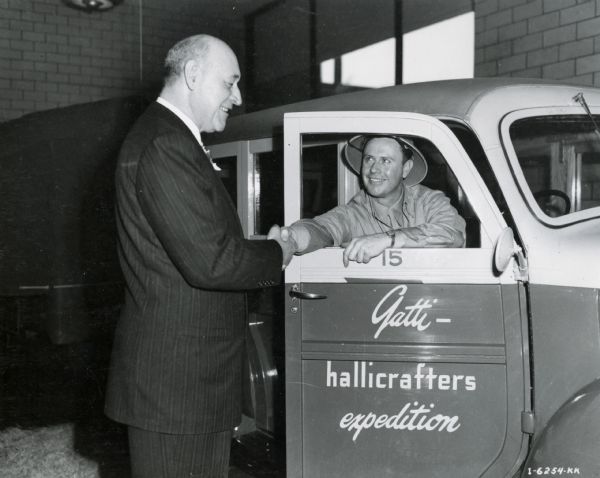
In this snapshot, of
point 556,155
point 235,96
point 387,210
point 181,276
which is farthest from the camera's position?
point 556,155

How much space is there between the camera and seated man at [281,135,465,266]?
2537 mm

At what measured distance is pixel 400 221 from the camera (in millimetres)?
2916

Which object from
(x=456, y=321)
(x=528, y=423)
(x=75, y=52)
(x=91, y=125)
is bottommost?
(x=528, y=423)

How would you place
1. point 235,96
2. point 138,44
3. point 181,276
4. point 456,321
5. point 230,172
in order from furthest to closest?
1. point 138,44
2. point 230,172
3. point 456,321
4. point 235,96
5. point 181,276

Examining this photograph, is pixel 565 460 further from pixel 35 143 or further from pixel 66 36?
pixel 66 36

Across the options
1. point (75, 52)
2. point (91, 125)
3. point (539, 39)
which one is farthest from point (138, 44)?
point (539, 39)

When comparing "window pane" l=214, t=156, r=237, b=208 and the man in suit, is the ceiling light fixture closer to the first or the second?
"window pane" l=214, t=156, r=237, b=208

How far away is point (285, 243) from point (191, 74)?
0.63 meters

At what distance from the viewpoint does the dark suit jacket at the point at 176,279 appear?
1663 millimetres

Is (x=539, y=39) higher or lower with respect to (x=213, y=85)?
higher

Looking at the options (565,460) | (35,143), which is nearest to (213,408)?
(565,460)

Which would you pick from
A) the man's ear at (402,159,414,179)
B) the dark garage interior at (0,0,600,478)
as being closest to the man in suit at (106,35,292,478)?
the man's ear at (402,159,414,179)

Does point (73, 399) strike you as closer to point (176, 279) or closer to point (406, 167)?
point (406, 167)

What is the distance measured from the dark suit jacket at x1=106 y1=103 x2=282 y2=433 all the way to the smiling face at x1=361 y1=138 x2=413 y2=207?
109 centimetres
